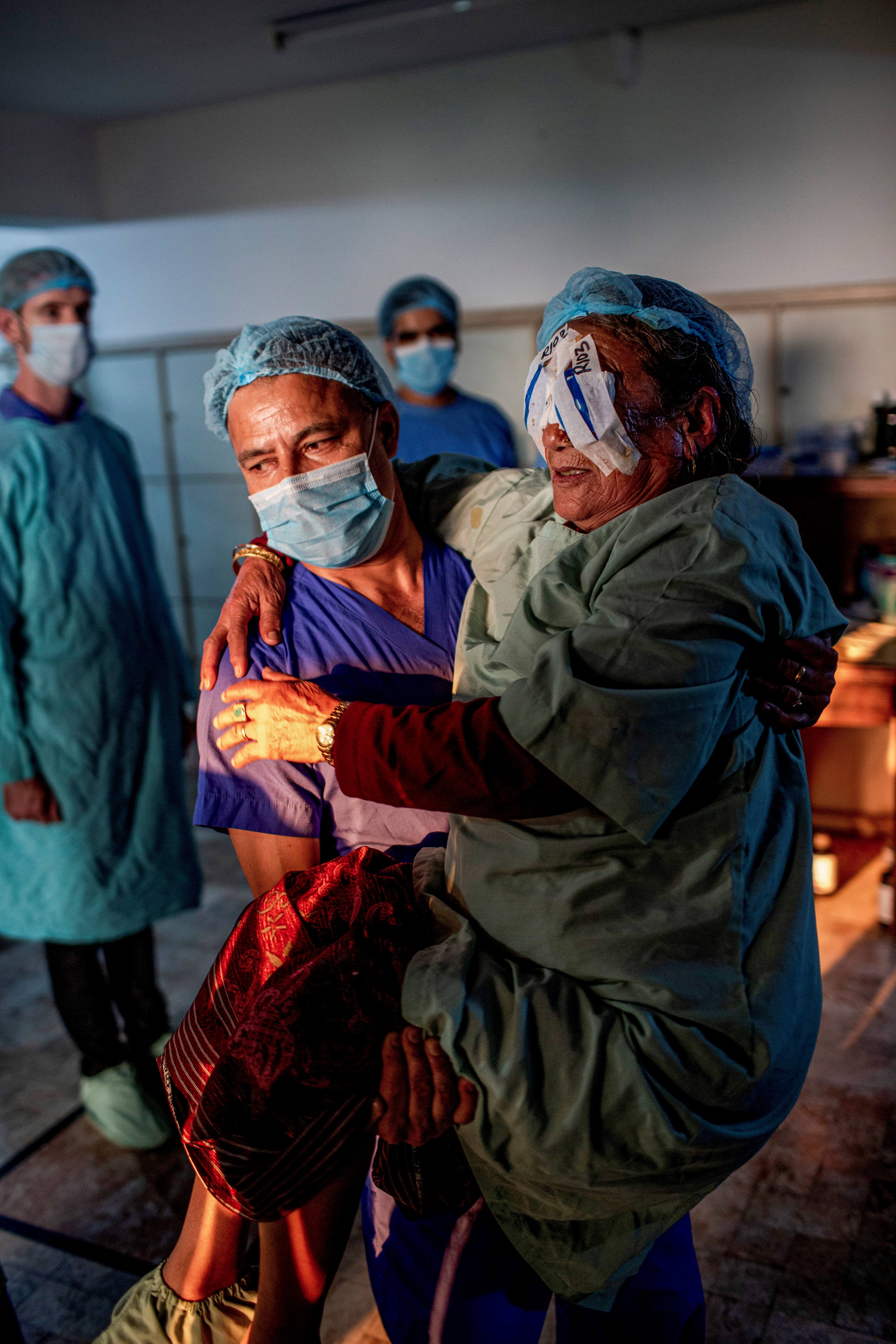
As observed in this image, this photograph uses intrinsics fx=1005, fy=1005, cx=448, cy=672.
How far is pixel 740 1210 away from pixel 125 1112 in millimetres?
1374

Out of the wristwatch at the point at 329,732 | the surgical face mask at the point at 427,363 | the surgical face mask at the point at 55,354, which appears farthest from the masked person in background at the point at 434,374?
the wristwatch at the point at 329,732

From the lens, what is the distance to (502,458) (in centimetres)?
333

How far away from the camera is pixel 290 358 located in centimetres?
133

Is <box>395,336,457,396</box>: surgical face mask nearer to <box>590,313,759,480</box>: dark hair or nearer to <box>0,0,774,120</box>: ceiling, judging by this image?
<box>0,0,774,120</box>: ceiling

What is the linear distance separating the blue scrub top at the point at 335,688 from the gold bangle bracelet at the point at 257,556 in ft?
0.10

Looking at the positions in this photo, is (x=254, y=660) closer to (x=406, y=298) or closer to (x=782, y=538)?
(x=782, y=538)

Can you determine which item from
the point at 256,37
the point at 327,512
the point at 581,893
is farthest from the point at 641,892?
the point at 256,37

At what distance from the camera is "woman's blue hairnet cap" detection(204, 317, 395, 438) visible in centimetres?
133

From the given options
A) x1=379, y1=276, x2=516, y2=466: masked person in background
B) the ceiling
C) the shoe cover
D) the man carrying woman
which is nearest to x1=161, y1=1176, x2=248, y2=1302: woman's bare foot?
the shoe cover

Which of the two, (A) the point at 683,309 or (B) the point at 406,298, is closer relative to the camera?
(A) the point at 683,309

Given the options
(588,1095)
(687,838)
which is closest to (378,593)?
(687,838)

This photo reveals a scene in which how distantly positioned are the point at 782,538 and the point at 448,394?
2.70 m

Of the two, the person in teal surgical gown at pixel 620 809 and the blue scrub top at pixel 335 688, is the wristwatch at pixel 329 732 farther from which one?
the blue scrub top at pixel 335 688

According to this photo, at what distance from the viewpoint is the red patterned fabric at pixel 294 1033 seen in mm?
932
